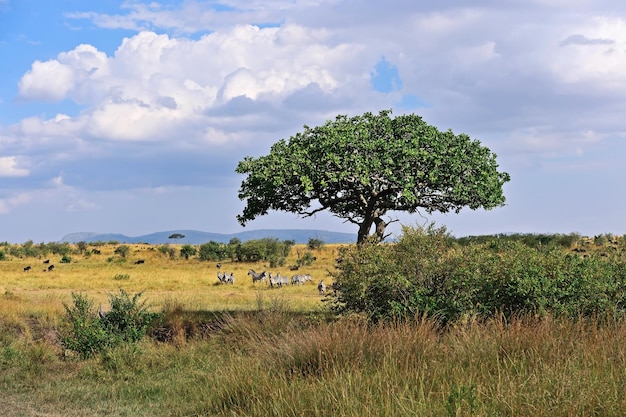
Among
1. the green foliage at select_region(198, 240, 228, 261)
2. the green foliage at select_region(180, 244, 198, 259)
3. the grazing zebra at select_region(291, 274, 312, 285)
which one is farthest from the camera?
the green foliage at select_region(180, 244, 198, 259)

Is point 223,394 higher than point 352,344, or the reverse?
point 352,344

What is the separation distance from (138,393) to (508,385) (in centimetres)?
646

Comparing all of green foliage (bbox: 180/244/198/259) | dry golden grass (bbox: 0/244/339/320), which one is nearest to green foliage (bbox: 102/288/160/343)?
dry golden grass (bbox: 0/244/339/320)

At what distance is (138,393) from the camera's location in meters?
11.0

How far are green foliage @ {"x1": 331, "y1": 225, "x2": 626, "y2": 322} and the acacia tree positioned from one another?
12.6 feet

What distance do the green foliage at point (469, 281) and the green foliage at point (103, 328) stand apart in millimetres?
5104

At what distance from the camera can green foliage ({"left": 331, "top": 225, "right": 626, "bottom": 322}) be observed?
12922 mm

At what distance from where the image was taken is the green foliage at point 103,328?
14.6 m

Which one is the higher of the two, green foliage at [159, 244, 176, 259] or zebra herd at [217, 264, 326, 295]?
green foliage at [159, 244, 176, 259]

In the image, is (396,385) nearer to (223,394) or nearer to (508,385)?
(508,385)

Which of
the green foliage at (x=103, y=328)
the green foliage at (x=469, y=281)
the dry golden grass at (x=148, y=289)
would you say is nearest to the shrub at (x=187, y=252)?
the dry golden grass at (x=148, y=289)

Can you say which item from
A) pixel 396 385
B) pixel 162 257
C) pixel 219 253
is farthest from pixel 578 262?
pixel 162 257

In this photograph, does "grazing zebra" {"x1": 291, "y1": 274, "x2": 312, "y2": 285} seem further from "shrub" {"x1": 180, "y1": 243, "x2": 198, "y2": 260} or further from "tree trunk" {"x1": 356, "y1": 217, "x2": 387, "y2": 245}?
"shrub" {"x1": 180, "y1": 243, "x2": 198, "y2": 260}

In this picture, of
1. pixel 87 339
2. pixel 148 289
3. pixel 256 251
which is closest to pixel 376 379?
pixel 87 339
